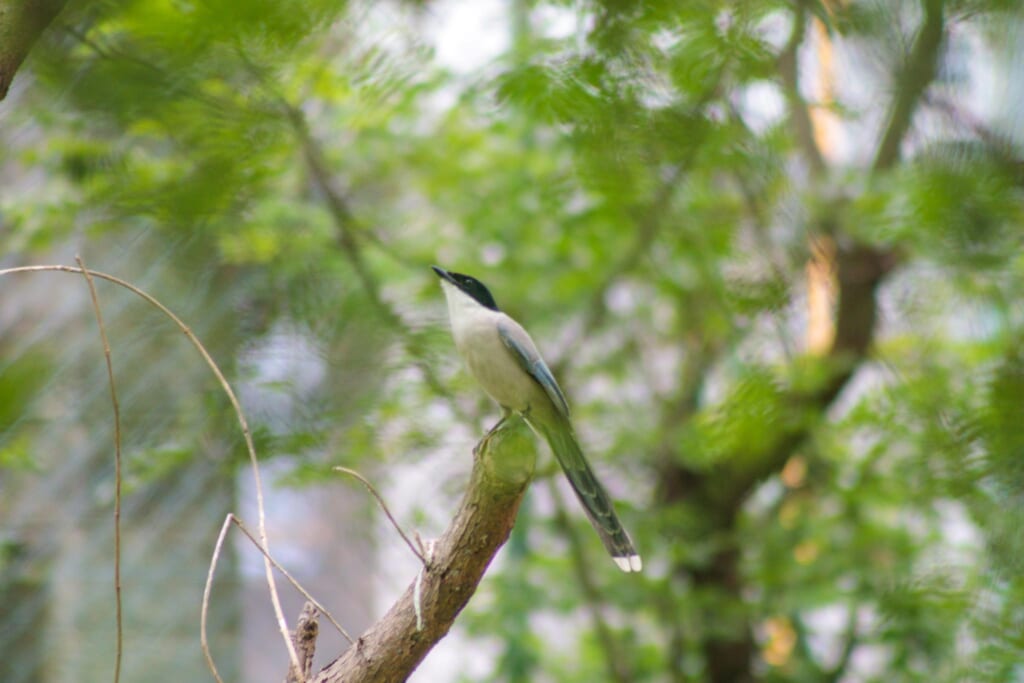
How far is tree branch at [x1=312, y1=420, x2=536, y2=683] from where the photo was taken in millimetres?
1496

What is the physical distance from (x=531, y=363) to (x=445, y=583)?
750 mm

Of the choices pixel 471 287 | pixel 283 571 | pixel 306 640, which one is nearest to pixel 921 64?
pixel 283 571

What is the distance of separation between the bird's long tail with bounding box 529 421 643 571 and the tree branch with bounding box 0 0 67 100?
52.3 inches

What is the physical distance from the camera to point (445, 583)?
1525mm

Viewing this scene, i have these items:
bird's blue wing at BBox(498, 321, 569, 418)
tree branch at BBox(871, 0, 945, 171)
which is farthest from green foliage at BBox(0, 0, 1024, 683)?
bird's blue wing at BBox(498, 321, 569, 418)

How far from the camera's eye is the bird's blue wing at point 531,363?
2.15 m

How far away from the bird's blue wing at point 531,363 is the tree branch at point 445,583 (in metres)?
0.58

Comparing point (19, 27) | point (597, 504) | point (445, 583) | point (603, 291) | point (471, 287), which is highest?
point (603, 291)

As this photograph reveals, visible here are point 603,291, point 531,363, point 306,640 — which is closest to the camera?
point 306,640

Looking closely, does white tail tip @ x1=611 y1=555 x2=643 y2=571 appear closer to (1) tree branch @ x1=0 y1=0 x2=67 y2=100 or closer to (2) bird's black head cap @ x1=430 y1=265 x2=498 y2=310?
(2) bird's black head cap @ x1=430 y1=265 x2=498 y2=310

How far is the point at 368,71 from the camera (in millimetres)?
1295

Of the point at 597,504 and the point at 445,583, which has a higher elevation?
the point at 597,504

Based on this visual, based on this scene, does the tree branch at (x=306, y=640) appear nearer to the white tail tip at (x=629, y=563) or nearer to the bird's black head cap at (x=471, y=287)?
the white tail tip at (x=629, y=563)

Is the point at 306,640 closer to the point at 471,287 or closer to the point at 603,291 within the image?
the point at 471,287
